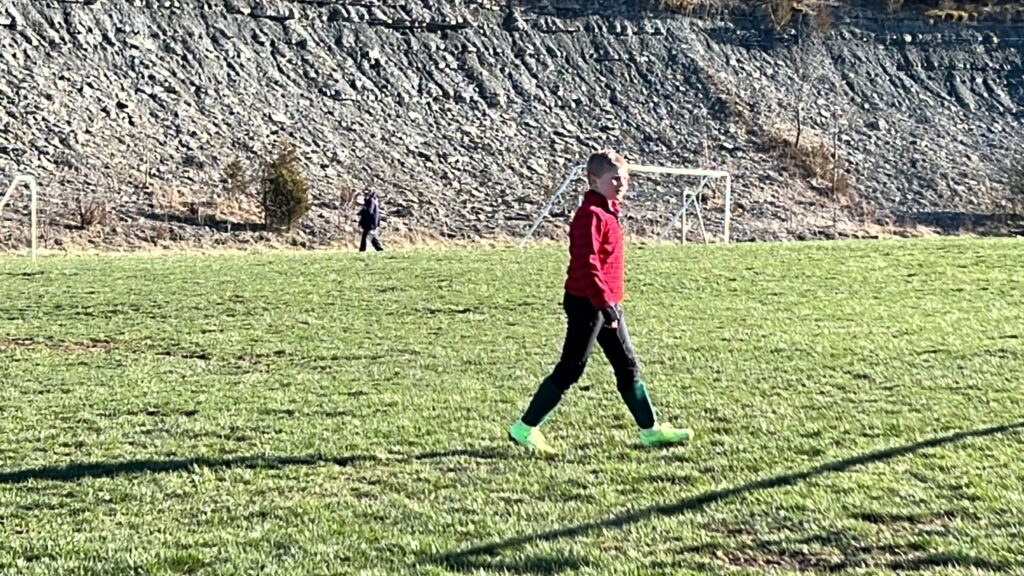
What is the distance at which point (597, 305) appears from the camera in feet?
28.1

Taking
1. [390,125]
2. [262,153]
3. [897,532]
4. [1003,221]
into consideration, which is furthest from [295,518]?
[1003,221]

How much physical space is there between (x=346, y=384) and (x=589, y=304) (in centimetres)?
443

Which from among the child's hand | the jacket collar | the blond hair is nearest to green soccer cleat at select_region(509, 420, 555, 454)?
the child's hand

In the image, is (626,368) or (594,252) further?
(626,368)

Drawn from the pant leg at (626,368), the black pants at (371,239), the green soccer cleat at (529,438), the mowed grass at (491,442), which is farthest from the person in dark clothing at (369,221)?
the pant leg at (626,368)

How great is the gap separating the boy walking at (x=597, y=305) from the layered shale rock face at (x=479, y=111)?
31431mm

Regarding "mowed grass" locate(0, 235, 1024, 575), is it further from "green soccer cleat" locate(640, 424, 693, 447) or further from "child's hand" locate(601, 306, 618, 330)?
"child's hand" locate(601, 306, 618, 330)

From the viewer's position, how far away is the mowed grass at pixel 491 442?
21.4 feet

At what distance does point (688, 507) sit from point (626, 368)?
5.78ft

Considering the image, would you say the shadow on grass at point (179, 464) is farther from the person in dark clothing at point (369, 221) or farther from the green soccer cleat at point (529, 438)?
the person in dark clothing at point (369, 221)

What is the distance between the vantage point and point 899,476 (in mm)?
7918

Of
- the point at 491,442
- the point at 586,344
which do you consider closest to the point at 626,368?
the point at 586,344

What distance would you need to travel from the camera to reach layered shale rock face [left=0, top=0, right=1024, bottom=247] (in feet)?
140

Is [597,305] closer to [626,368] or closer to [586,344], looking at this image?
[586,344]
